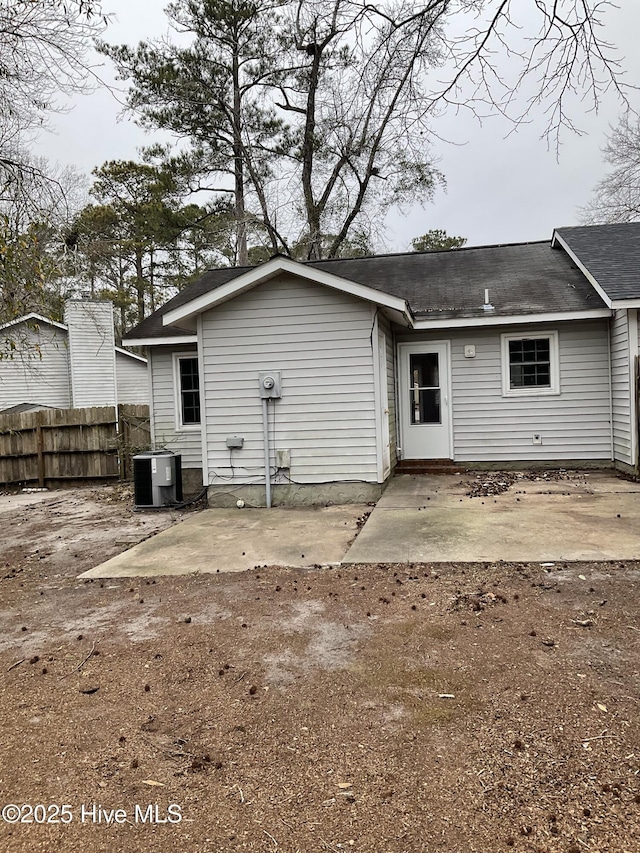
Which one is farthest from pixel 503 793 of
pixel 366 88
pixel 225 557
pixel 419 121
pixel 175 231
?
pixel 175 231

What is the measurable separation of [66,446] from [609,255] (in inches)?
425

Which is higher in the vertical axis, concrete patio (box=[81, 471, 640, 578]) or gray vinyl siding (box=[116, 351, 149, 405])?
gray vinyl siding (box=[116, 351, 149, 405])

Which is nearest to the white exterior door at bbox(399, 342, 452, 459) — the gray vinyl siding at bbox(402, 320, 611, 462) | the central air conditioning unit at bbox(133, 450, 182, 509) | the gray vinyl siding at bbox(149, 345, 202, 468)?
the gray vinyl siding at bbox(402, 320, 611, 462)

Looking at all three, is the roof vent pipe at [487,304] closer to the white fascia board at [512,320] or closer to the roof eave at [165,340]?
the white fascia board at [512,320]

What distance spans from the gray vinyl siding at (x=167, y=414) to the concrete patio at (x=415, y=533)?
2.69 meters

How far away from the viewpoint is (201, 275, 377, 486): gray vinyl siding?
754cm

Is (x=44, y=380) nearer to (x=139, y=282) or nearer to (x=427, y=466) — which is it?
(x=139, y=282)

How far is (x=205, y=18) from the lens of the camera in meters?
16.1

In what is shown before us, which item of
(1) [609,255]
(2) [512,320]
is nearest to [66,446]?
(2) [512,320]

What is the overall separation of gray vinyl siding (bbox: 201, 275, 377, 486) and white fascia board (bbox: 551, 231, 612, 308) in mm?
3337

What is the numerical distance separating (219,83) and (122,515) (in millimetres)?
14664

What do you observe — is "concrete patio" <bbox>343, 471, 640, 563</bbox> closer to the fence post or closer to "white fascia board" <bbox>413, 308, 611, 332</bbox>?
"white fascia board" <bbox>413, 308, 611, 332</bbox>

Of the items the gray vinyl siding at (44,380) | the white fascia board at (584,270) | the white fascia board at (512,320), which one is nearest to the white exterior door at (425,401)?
the white fascia board at (512,320)

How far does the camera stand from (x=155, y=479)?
326 inches
